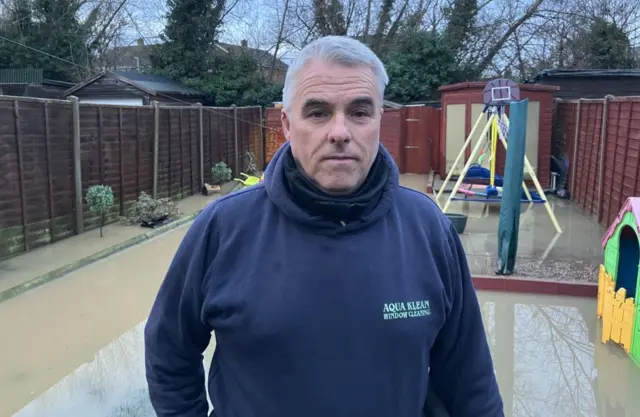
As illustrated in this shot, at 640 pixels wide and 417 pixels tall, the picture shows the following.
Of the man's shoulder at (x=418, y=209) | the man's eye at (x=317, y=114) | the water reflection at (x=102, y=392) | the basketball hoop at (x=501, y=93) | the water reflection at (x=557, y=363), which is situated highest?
the basketball hoop at (x=501, y=93)

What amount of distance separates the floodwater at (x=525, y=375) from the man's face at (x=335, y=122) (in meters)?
2.82

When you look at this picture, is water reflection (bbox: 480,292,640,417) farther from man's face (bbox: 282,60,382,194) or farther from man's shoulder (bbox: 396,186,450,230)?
man's face (bbox: 282,60,382,194)

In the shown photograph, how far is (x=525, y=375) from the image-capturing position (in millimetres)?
4375

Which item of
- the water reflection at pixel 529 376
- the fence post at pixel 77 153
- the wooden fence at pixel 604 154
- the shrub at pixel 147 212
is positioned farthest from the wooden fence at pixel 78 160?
the wooden fence at pixel 604 154

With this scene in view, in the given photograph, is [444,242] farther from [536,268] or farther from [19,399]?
[536,268]

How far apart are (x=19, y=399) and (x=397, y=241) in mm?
3564

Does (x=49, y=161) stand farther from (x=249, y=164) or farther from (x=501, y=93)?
(x=249, y=164)

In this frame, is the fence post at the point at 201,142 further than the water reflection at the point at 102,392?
Yes

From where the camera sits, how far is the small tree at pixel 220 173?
14562mm

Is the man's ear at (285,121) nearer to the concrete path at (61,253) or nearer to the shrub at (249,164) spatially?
the concrete path at (61,253)

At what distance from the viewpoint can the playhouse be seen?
14.9ft

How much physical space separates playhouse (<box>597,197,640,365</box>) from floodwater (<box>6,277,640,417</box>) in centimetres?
15

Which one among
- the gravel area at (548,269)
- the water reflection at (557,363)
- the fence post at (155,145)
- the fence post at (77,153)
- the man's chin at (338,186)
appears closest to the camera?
the man's chin at (338,186)

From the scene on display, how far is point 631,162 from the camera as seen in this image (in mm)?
8414
